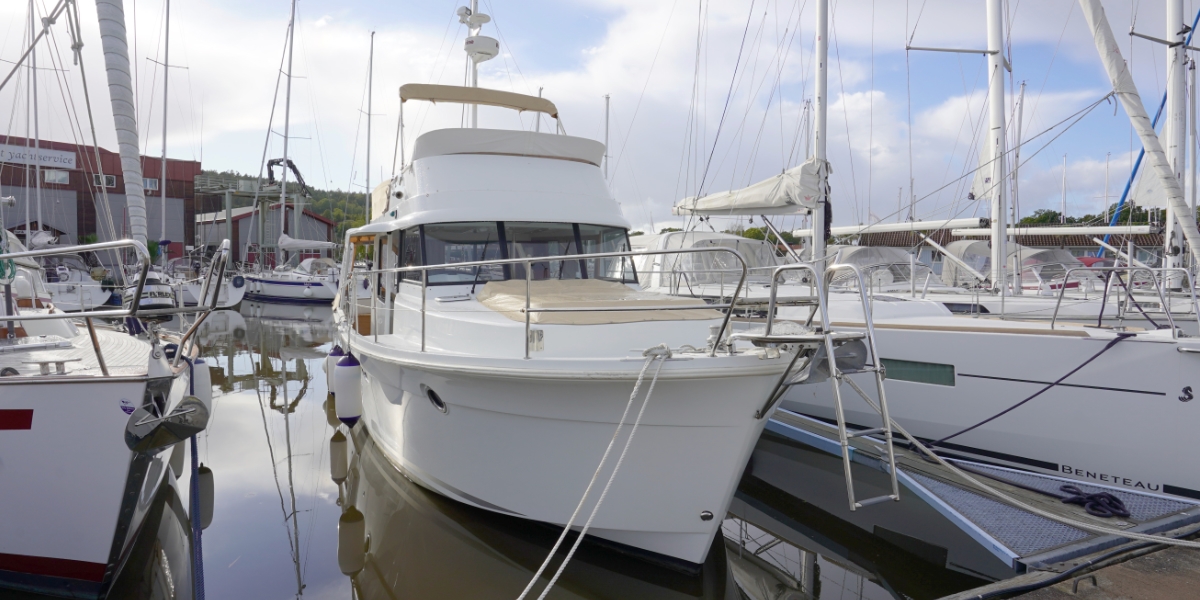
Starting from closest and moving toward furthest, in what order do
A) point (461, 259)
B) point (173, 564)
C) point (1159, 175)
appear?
point (173, 564)
point (461, 259)
point (1159, 175)

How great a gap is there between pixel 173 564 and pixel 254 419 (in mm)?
4493

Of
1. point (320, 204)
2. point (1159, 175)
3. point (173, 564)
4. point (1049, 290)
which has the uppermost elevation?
point (320, 204)

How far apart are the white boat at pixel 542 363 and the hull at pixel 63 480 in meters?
1.83

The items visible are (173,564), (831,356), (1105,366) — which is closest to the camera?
(831,356)

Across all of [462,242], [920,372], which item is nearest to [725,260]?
[920,372]

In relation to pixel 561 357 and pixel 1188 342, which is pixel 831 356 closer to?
pixel 561 357

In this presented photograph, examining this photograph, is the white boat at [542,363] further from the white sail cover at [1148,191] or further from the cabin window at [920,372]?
the white sail cover at [1148,191]

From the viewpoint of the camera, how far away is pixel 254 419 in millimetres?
9211

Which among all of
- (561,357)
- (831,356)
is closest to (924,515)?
(831,356)

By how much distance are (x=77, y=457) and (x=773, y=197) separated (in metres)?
8.32

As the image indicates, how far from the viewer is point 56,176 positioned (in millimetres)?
31266

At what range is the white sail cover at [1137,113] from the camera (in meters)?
7.39

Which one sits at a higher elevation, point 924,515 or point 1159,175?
point 1159,175

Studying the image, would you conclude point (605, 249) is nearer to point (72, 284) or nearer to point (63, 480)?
point (63, 480)
